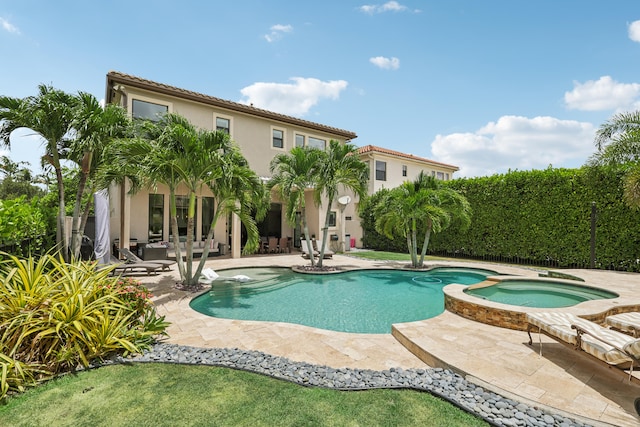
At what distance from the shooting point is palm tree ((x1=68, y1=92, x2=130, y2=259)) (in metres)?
9.48

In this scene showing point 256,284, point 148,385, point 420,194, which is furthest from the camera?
point 420,194

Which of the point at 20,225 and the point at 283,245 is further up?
the point at 20,225

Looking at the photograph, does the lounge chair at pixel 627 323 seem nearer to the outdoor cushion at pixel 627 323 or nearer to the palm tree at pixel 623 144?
the outdoor cushion at pixel 627 323

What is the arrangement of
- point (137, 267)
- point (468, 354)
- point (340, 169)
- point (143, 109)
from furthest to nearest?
point (143, 109) → point (340, 169) → point (137, 267) → point (468, 354)

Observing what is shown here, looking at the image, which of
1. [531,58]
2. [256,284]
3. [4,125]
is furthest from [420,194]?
[4,125]

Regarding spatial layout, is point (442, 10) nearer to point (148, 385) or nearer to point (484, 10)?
point (484, 10)

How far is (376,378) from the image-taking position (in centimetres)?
442

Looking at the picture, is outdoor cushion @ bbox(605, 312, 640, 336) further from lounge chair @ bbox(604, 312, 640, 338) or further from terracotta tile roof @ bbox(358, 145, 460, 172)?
terracotta tile roof @ bbox(358, 145, 460, 172)

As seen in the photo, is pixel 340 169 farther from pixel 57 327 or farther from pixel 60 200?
pixel 57 327

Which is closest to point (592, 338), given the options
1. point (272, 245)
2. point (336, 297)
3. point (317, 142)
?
point (336, 297)

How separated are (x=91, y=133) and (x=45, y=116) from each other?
128cm

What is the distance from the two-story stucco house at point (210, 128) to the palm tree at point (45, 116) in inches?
147

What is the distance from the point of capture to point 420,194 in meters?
14.3

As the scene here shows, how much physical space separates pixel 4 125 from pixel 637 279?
73.5 ft
